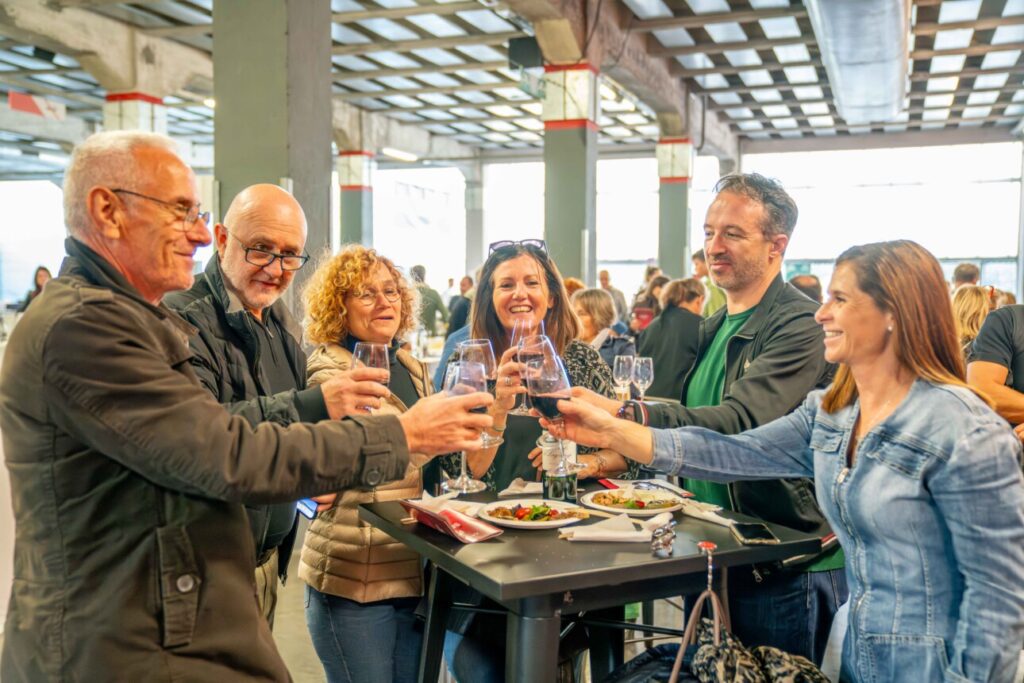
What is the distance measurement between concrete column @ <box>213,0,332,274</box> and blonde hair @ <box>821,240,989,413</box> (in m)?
3.65

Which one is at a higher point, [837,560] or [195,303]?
[195,303]

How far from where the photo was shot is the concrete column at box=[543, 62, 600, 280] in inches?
341

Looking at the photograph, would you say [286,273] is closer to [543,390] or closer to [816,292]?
[543,390]

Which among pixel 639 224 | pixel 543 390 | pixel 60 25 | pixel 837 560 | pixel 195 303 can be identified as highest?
pixel 60 25

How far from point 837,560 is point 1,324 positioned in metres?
8.53

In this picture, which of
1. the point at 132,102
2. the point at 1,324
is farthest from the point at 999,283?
the point at 1,324

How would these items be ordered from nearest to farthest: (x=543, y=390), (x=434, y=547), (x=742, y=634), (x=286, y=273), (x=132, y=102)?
(x=434, y=547) < (x=543, y=390) < (x=742, y=634) < (x=286, y=273) < (x=132, y=102)

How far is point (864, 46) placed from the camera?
23.2 feet

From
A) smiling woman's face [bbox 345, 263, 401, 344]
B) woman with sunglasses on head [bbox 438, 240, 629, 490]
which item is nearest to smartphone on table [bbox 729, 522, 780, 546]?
woman with sunglasses on head [bbox 438, 240, 629, 490]

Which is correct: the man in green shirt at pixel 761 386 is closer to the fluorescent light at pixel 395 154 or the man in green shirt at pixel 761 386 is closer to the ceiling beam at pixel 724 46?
the ceiling beam at pixel 724 46

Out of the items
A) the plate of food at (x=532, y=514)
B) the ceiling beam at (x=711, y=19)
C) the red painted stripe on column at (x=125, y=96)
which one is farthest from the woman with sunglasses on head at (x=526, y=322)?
the red painted stripe on column at (x=125, y=96)

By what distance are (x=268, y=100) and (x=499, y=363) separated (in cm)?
319

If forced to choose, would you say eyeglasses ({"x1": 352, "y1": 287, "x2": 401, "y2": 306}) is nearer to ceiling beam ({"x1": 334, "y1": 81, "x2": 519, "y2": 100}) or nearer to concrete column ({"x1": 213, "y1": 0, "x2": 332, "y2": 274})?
concrete column ({"x1": 213, "y1": 0, "x2": 332, "y2": 274})

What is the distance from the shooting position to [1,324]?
27.6 feet
